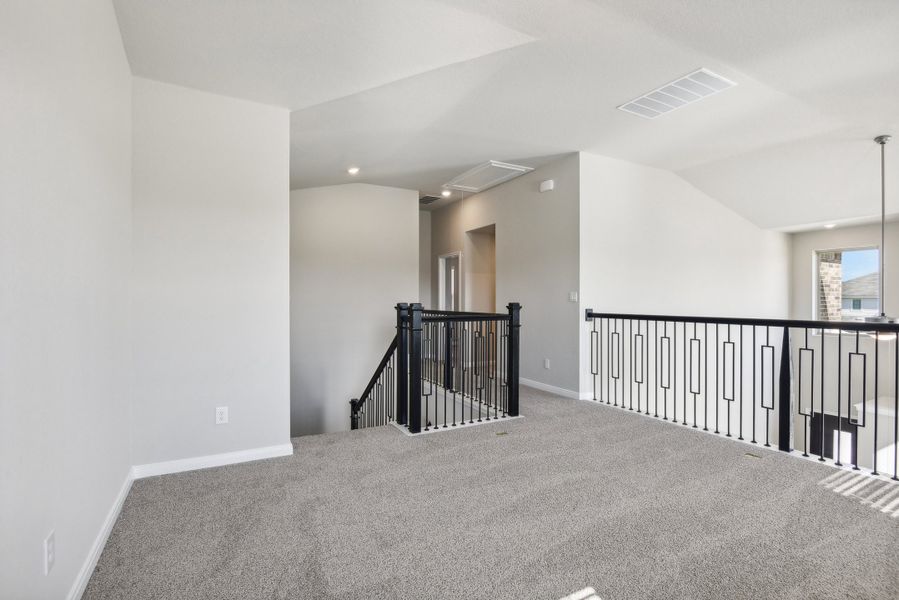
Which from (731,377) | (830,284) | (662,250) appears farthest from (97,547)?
(830,284)

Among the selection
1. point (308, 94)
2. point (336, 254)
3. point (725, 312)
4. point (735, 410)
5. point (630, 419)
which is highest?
point (308, 94)

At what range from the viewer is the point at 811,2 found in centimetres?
236

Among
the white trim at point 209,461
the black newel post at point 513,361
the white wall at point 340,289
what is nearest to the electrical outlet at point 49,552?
the white trim at point 209,461

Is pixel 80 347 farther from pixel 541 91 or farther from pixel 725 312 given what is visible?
pixel 725 312

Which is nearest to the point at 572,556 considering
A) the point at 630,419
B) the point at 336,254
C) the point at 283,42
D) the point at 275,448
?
the point at 275,448

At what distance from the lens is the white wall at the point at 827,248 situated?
6.10 metres

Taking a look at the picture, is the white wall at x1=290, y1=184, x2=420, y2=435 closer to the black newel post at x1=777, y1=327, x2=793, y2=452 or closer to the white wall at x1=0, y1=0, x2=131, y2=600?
the white wall at x1=0, y1=0, x2=131, y2=600

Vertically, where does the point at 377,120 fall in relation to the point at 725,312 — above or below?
above

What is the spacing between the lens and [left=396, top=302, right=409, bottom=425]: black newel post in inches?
153

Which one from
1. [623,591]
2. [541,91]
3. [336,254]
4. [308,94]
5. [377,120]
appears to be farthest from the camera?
[336,254]

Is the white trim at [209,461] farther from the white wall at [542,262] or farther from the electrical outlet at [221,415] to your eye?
the white wall at [542,262]

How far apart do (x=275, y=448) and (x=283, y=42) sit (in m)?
2.57

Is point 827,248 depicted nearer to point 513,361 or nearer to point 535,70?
point 513,361

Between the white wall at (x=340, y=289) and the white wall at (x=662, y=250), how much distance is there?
2.71 metres
